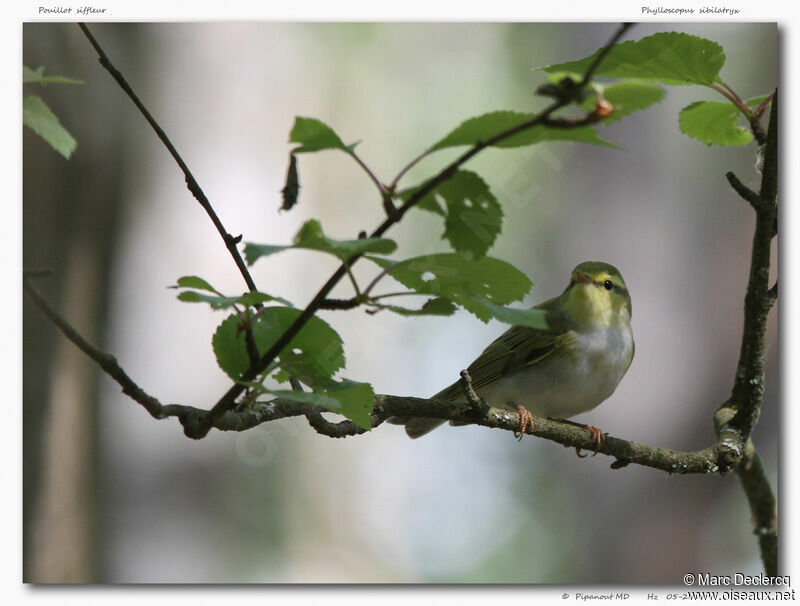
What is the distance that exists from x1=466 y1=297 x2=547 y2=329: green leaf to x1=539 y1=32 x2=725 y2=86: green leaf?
0.97ft

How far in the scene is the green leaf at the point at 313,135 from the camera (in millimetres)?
588

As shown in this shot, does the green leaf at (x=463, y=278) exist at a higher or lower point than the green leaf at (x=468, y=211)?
lower

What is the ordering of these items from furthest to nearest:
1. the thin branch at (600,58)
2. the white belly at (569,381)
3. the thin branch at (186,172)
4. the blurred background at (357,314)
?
the blurred background at (357,314) → the white belly at (569,381) → the thin branch at (186,172) → the thin branch at (600,58)

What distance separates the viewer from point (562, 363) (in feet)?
6.13

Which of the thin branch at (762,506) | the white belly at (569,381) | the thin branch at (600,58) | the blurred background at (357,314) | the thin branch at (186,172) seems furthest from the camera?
the blurred background at (357,314)

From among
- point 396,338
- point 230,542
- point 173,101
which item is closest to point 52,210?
point 173,101

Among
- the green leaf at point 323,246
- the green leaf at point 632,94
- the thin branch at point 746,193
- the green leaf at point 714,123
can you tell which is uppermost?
the green leaf at point 714,123

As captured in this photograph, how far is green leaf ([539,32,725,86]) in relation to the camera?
0.82 metres

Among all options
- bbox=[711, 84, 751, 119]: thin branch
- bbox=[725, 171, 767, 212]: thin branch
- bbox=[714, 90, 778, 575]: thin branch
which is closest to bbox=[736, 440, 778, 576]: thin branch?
bbox=[714, 90, 778, 575]: thin branch

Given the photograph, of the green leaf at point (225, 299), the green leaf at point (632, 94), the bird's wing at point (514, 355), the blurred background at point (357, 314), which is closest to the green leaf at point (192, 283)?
the green leaf at point (225, 299)

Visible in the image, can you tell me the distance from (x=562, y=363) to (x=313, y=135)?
1.37 metres

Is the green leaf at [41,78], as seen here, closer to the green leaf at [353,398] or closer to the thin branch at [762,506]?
the green leaf at [353,398]

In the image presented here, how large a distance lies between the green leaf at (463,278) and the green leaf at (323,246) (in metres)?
0.04

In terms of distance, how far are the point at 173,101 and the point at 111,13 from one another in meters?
1.31
